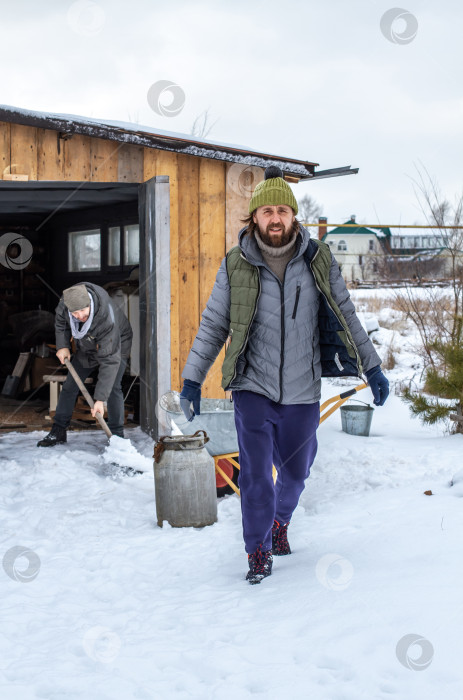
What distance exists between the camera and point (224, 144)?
6.98 meters

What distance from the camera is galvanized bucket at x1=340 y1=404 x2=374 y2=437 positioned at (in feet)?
24.6

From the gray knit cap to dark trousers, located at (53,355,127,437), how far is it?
2.73 ft

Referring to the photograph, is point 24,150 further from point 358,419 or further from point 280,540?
point 358,419

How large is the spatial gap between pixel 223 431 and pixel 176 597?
1742 millimetres

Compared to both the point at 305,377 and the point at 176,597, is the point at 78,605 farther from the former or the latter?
the point at 305,377

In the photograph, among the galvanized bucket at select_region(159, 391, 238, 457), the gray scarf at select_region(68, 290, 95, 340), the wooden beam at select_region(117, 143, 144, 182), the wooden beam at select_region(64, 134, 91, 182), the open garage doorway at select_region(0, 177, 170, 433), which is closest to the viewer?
the galvanized bucket at select_region(159, 391, 238, 457)

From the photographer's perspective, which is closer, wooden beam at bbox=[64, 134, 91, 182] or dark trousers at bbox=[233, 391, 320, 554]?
dark trousers at bbox=[233, 391, 320, 554]

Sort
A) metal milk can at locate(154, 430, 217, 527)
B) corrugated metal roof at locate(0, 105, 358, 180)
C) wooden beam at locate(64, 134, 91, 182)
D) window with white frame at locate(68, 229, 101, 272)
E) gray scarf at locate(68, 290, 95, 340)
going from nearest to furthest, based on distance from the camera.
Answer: metal milk can at locate(154, 430, 217, 527), corrugated metal roof at locate(0, 105, 358, 180), gray scarf at locate(68, 290, 95, 340), wooden beam at locate(64, 134, 91, 182), window with white frame at locate(68, 229, 101, 272)

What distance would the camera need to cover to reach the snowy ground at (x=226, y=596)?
2510mm

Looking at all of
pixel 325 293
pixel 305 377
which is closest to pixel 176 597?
pixel 305 377

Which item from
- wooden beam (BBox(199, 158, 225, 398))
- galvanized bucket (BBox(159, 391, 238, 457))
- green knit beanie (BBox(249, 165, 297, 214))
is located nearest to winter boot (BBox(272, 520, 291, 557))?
galvanized bucket (BBox(159, 391, 238, 457))

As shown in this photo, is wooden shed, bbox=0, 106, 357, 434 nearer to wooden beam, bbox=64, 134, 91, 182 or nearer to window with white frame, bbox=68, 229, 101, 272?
wooden beam, bbox=64, 134, 91, 182

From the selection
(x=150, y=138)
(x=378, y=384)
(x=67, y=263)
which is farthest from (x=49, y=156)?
(x=67, y=263)

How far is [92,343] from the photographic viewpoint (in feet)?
21.0
